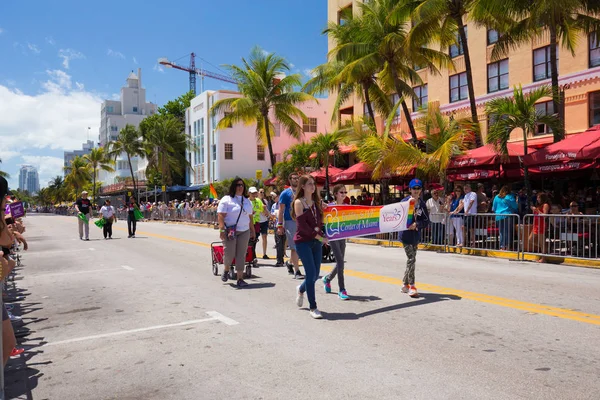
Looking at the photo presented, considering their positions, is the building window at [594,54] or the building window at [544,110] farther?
the building window at [544,110]

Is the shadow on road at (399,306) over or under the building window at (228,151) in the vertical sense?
under

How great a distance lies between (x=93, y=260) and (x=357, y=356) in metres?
11.4

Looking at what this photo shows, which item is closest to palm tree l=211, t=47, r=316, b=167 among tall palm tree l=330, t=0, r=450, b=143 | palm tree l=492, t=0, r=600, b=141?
tall palm tree l=330, t=0, r=450, b=143

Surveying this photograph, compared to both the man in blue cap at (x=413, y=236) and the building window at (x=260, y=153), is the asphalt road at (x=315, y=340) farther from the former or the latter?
the building window at (x=260, y=153)

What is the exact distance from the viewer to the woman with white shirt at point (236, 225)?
920cm

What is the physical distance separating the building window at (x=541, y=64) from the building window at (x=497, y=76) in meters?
1.69

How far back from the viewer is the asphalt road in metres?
4.36

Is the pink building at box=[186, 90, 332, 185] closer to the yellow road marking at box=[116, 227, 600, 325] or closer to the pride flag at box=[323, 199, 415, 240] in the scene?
the pride flag at box=[323, 199, 415, 240]

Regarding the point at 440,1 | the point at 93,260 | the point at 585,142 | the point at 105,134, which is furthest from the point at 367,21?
the point at 105,134

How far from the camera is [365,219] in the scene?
8.95m

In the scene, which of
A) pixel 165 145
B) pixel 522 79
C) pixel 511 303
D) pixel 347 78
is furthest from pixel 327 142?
pixel 165 145

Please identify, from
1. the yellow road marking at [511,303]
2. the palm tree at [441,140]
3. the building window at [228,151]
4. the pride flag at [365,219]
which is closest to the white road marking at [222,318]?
the pride flag at [365,219]

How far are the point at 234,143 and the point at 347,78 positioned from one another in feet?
106

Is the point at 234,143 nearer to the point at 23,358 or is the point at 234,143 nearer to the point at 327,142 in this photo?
the point at 327,142
